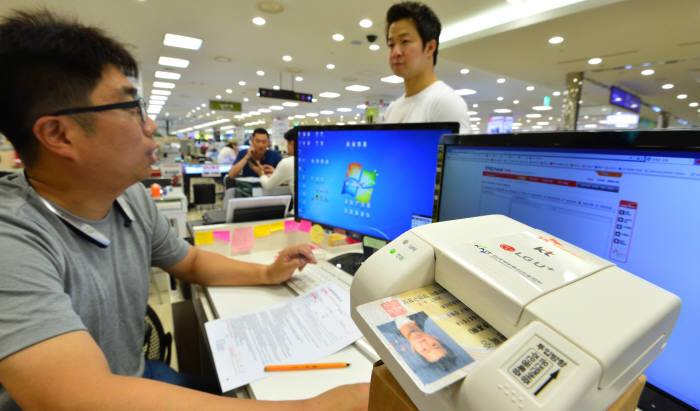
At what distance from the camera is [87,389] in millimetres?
451

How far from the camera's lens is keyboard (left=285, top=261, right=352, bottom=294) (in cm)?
91

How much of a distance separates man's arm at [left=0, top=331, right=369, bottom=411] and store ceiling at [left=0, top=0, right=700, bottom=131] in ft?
7.68

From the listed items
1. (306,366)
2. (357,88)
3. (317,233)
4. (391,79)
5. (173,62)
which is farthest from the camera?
(357,88)

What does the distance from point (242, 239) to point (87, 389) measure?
0.79 metres

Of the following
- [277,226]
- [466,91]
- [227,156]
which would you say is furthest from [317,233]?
[466,91]

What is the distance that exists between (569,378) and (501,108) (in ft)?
45.4

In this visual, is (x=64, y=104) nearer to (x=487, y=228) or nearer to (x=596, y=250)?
(x=487, y=228)

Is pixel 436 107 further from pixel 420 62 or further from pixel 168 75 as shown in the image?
pixel 168 75

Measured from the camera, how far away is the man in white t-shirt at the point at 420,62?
131 cm

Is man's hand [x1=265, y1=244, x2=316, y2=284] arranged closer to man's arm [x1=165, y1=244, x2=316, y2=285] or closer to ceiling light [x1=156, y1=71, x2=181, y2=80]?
man's arm [x1=165, y1=244, x2=316, y2=285]

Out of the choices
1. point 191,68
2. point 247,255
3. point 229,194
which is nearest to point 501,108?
point 191,68

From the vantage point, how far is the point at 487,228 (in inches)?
16.7

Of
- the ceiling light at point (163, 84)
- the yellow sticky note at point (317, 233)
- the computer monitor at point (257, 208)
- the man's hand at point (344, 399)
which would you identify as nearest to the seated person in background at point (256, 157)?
the computer monitor at point (257, 208)

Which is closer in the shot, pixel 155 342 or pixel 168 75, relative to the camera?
pixel 155 342
